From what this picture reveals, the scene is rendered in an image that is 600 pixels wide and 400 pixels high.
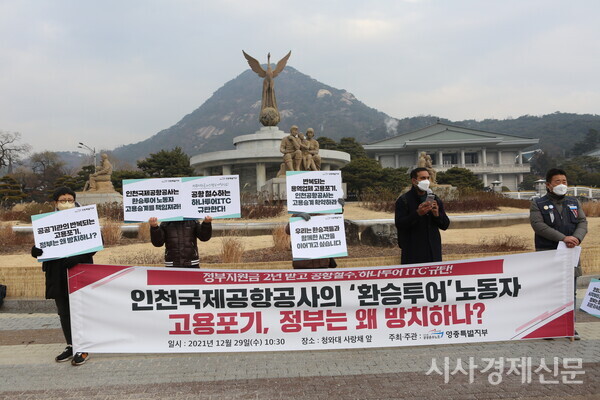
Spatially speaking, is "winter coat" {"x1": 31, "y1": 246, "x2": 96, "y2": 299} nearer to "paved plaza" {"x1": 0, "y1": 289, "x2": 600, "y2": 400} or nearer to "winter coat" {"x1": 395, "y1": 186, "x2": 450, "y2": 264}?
"paved plaza" {"x1": 0, "y1": 289, "x2": 600, "y2": 400}

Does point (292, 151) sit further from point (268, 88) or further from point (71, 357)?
point (71, 357)

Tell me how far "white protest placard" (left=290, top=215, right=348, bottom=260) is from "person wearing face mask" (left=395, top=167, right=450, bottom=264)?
725mm

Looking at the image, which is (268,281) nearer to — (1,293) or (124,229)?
(1,293)

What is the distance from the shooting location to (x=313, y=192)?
18.6 feet

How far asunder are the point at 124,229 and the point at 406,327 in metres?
11.4

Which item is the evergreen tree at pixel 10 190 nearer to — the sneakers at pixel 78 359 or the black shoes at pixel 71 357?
the black shoes at pixel 71 357

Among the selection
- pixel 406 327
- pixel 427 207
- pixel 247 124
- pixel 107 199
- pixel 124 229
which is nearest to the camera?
pixel 406 327

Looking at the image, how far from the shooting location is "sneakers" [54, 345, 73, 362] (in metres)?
4.78

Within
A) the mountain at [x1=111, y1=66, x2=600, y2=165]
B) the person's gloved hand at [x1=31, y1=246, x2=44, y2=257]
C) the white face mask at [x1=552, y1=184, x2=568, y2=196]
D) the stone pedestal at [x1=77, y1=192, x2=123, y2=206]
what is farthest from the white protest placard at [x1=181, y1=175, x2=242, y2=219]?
the mountain at [x1=111, y1=66, x2=600, y2=165]

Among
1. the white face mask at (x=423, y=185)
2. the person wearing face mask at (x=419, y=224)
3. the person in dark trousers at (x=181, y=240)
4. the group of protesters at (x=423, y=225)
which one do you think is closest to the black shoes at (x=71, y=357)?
the group of protesters at (x=423, y=225)

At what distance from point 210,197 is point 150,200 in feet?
2.26

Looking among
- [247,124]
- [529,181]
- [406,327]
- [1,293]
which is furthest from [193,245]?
[247,124]

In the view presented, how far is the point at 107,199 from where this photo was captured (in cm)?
2612

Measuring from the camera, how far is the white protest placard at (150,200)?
5292mm
